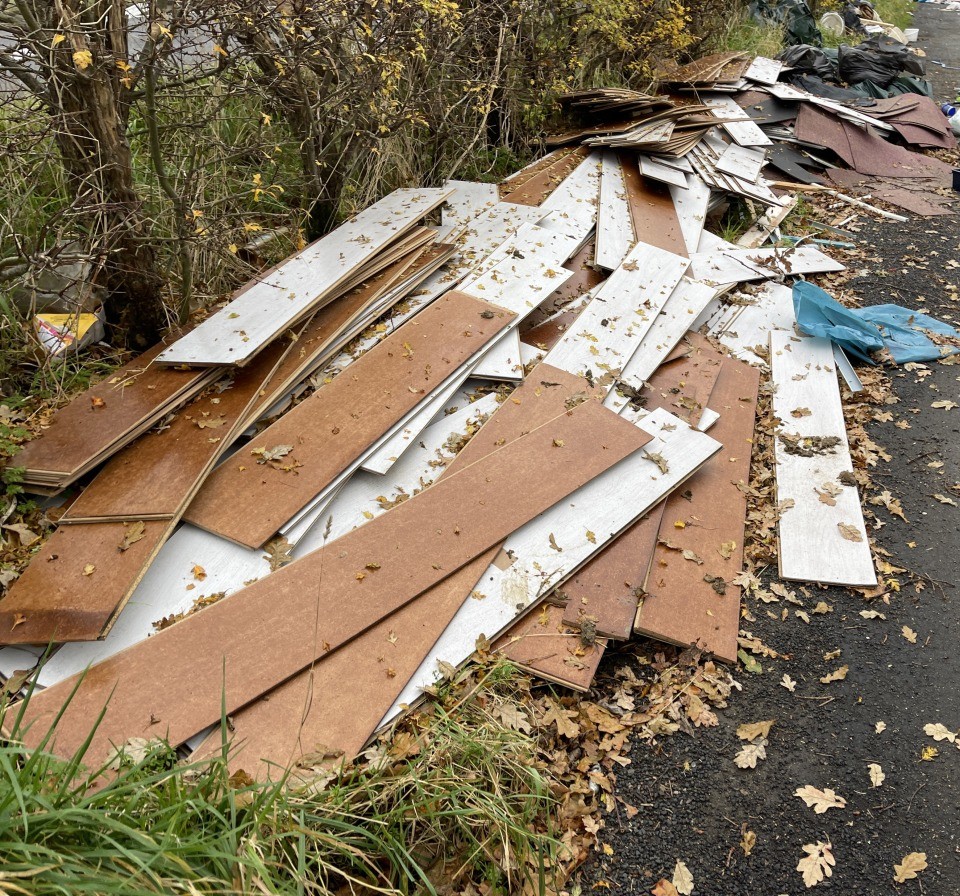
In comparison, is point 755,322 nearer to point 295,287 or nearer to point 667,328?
point 667,328

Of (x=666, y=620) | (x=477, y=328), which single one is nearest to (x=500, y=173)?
(x=477, y=328)

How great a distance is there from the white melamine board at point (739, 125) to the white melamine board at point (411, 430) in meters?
5.94

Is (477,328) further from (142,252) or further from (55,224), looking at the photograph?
(55,224)

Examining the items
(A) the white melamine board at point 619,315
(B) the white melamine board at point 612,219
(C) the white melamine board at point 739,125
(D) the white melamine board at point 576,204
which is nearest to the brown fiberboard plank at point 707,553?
(A) the white melamine board at point 619,315

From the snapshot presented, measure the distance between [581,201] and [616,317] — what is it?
6.11ft

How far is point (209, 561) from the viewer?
350cm

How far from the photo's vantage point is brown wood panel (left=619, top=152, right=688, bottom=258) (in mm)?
6605

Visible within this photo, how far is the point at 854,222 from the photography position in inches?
316

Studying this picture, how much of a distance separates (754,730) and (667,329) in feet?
9.98

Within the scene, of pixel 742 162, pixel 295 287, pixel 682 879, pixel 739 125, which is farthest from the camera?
pixel 739 125

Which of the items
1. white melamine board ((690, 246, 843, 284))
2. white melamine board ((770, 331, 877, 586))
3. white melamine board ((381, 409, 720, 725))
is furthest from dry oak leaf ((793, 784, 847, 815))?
white melamine board ((690, 246, 843, 284))

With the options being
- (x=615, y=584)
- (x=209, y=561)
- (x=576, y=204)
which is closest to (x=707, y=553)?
(x=615, y=584)

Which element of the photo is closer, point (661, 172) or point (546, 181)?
point (546, 181)

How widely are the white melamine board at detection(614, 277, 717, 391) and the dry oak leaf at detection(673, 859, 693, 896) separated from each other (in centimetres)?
290
